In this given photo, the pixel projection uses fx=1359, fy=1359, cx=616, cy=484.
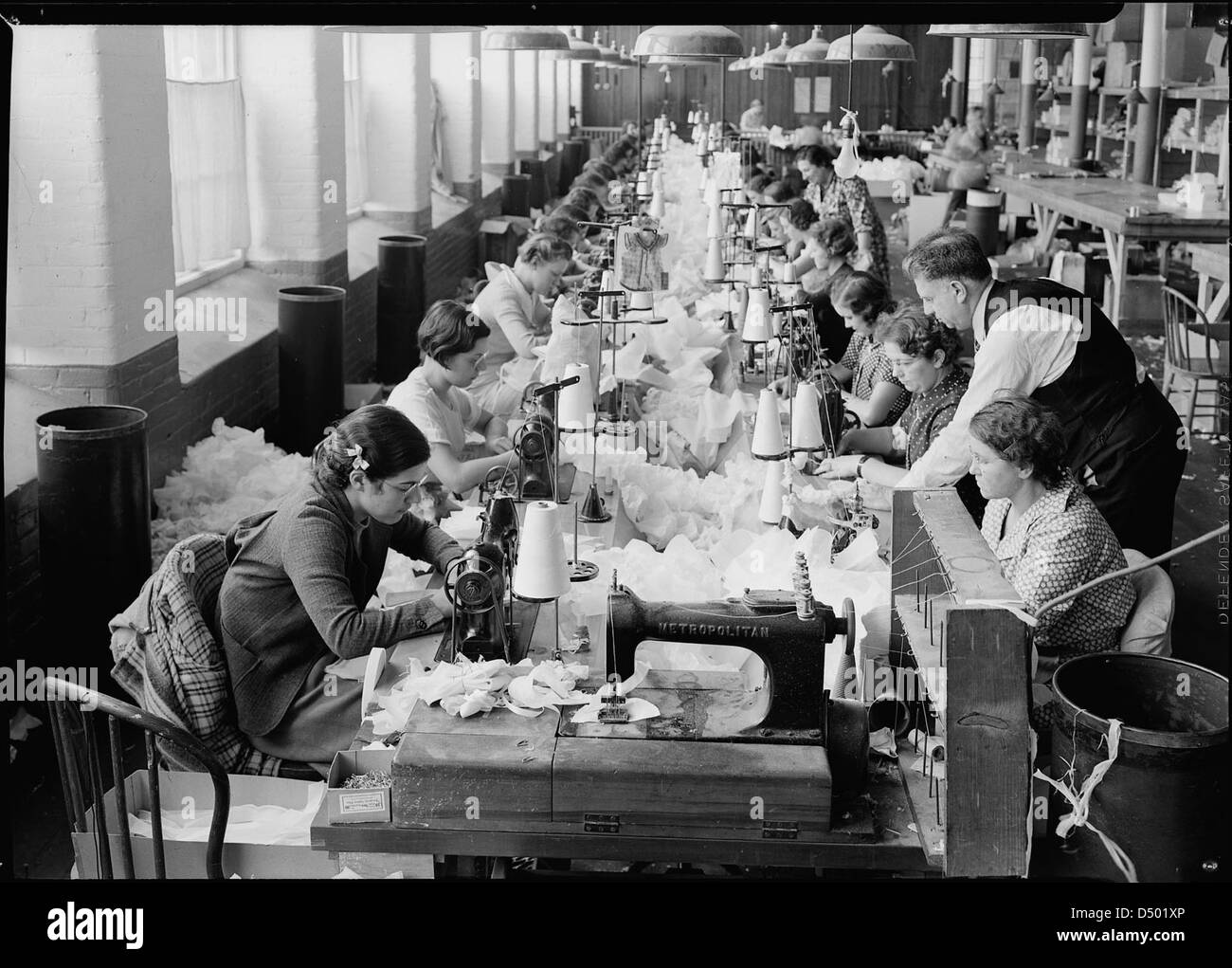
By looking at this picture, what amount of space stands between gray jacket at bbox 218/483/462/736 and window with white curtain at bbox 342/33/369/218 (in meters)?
6.79

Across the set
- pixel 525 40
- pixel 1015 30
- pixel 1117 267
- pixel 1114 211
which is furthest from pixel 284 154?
pixel 1117 267

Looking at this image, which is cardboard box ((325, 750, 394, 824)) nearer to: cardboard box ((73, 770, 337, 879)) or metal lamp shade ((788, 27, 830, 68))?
cardboard box ((73, 770, 337, 879))

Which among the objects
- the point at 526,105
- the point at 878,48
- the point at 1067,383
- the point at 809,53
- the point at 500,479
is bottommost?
the point at 500,479

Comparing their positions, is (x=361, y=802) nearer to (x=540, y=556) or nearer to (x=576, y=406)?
(x=540, y=556)

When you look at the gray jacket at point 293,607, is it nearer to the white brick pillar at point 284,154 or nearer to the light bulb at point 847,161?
the light bulb at point 847,161

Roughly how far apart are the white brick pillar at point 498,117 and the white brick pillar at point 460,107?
2.30 m

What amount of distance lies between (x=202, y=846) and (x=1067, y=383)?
246 cm

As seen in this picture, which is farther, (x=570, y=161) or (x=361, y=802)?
(x=570, y=161)

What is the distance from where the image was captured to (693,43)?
13.9 ft

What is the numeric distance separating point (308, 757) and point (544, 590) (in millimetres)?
718

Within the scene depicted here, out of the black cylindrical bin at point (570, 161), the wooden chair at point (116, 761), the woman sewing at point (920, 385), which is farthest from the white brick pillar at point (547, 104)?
the wooden chair at point (116, 761)

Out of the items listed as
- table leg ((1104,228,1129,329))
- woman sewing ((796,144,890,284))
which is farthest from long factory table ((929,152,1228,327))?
woman sewing ((796,144,890,284))

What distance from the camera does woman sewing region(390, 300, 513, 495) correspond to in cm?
394
